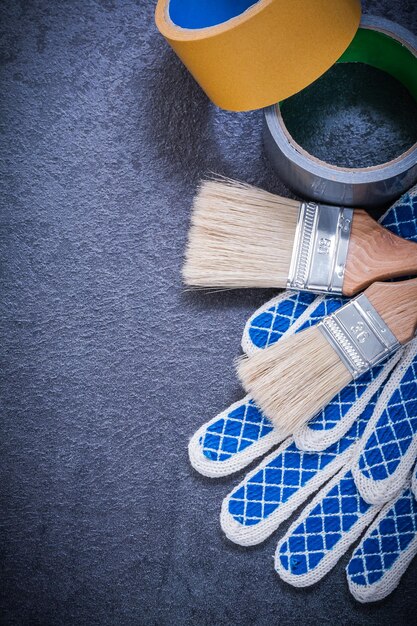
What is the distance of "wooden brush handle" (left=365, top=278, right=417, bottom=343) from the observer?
847mm

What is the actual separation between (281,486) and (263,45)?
21.5 inches

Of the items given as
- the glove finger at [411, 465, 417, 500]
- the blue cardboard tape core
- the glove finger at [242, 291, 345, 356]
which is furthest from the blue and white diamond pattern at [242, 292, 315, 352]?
the blue cardboard tape core

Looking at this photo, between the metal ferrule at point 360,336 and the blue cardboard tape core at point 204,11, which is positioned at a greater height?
the blue cardboard tape core at point 204,11

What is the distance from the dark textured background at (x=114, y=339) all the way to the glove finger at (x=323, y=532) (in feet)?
0.07

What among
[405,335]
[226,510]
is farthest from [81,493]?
[405,335]

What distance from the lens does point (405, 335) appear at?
849mm

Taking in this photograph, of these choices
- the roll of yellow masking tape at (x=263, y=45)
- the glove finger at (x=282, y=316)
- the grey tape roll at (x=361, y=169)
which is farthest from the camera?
the glove finger at (x=282, y=316)

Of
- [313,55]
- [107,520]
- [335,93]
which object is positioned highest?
[313,55]

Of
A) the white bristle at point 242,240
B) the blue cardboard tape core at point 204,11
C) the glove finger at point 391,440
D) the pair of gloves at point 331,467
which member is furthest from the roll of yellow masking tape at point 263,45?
the glove finger at point 391,440

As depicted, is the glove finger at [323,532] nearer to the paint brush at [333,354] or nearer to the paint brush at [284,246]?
the paint brush at [333,354]

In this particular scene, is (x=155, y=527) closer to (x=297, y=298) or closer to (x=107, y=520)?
(x=107, y=520)

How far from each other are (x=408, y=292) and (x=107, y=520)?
505mm

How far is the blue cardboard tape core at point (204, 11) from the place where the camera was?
831 millimetres

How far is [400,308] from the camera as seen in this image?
847 millimetres
